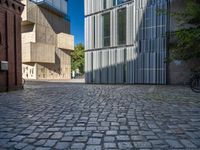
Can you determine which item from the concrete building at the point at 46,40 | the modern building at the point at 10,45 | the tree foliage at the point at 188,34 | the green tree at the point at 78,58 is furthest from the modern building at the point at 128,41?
the green tree at the point at 78,58

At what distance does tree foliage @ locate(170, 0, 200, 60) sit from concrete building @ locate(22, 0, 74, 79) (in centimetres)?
2478

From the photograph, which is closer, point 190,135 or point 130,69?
point 190,135

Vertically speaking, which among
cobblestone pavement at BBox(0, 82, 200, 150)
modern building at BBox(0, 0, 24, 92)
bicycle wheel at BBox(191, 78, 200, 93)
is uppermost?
modern building at BBox(0, 0, 24, 92)

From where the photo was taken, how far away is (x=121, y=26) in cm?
1953

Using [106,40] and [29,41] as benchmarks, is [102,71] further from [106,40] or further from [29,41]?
[29,41]

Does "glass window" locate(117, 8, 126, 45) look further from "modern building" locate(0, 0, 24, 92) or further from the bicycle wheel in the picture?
"modern building" locate(0, 0, 24, 92)

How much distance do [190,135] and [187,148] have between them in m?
0.72

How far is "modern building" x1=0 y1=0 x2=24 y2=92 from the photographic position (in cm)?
1136

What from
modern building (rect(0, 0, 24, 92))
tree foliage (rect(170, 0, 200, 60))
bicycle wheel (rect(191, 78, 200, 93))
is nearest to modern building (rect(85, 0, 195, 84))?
tree foliage (rect(170, 0, 200, 60))

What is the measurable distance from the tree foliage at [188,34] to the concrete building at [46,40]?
81.3 ft

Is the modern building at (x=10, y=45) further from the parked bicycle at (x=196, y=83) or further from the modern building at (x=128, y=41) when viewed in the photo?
the parked bicycle at (x=196, y=83)

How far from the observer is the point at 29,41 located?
35375 mm

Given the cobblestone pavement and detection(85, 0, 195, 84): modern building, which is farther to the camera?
detection(85, 0, 195, 84): modern building

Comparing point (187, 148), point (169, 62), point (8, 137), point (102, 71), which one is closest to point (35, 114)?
point (8, 137)
